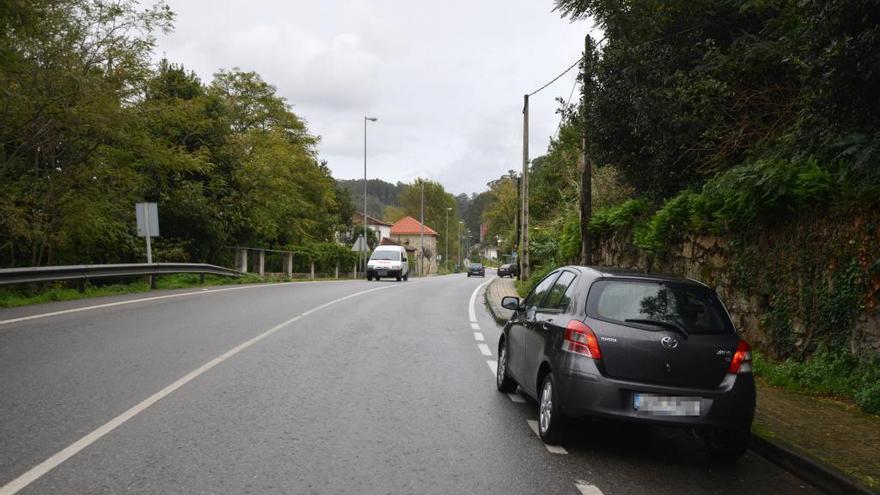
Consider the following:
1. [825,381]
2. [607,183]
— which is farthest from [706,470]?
[607,183]

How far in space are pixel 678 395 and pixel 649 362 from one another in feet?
1.03

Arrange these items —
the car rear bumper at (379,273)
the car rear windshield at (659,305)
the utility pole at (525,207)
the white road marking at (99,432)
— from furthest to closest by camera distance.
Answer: the car rear bumper at (379,273) < the utility pole at (525,207) < the car rear windshield at (659,305) < the white road marking at (99,432)

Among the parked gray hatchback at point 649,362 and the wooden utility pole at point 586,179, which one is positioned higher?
the wooden utility pole at point 586,179

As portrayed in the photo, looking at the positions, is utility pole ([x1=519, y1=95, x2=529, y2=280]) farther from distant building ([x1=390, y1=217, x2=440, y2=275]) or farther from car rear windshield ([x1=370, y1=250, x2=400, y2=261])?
distant building ([x1=390, y1=217, x2=440, y2=275])

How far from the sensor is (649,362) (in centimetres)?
512

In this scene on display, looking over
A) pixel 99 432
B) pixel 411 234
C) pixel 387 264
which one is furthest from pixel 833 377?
pixel 411 234

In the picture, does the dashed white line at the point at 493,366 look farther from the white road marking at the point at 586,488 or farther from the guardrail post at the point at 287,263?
the guardrail post at the point at 287,263

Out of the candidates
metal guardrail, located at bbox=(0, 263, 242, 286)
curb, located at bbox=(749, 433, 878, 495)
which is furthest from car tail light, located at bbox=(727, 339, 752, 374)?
metal guardrail, located at bbox=(0, 263, 242, 286)

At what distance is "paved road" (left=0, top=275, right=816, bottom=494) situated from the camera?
4422 mm

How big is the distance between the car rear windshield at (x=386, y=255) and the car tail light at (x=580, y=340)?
107 ft

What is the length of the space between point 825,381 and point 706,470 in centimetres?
293

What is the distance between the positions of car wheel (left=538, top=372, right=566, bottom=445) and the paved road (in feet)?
0.42

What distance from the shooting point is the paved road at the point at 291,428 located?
14.5 ft

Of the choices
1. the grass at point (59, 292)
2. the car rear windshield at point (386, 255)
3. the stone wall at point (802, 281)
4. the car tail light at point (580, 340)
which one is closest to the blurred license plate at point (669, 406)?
the car tail light at point (580, 340)
